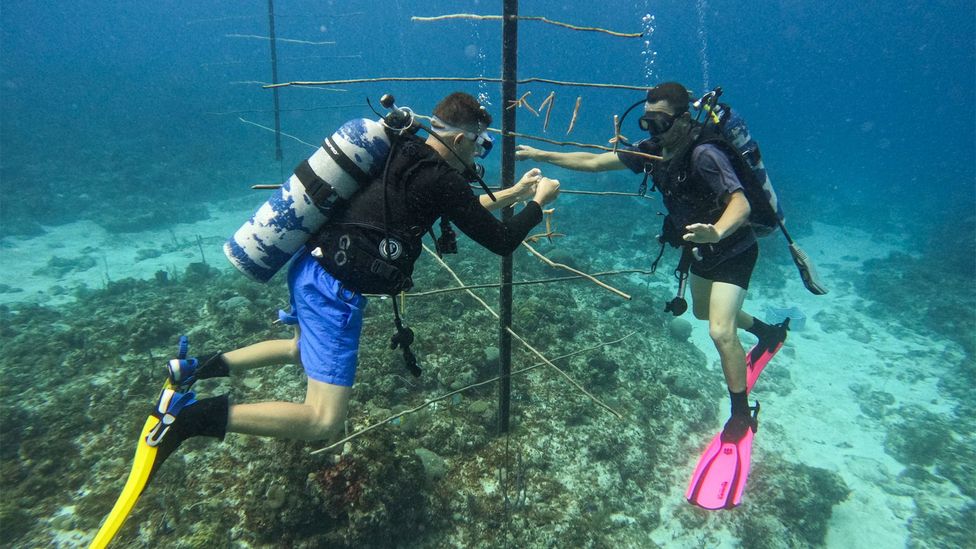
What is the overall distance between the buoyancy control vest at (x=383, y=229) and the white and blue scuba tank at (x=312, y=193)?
11cm

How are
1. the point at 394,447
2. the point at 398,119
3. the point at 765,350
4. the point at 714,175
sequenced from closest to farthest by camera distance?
the point at 398,119 → the point at 714,175 → the point at 394,447 → the point at 765,350

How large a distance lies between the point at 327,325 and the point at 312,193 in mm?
992

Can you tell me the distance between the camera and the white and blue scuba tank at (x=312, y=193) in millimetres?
2865

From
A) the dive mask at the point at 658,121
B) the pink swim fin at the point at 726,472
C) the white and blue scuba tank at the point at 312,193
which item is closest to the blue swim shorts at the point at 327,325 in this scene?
the white and blue scuba tank at the point at 312,193

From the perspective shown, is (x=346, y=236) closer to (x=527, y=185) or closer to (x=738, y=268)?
(x=527, y=185)

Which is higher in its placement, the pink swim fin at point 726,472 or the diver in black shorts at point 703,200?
the diver in black shorts at point 703,200

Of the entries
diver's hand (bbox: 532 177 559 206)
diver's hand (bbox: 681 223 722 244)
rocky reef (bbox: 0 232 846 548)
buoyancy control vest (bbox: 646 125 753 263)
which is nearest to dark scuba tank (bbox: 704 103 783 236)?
buoyancy control vest (bbox: 646 125 753 263)

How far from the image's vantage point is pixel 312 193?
9.53ft

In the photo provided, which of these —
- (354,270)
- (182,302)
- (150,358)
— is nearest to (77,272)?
(182,302)

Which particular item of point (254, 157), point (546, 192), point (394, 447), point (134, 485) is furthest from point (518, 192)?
point (254, 157)

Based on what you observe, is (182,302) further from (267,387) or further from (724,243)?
(724,243)

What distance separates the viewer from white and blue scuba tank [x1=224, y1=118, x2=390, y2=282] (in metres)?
2.87

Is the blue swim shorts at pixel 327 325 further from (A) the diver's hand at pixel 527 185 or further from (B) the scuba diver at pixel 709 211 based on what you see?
(B) the scuba diver at pixel 709 211

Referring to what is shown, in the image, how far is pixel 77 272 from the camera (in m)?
14.5
